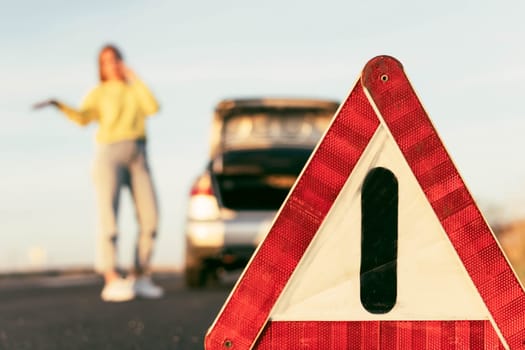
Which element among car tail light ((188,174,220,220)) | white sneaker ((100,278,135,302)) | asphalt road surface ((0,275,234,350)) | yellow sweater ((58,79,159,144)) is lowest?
asphalt road surface ((0,275,234,350))

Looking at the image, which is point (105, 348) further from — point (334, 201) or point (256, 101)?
point (256, 101)

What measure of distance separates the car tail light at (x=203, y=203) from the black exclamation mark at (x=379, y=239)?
22.5 feet

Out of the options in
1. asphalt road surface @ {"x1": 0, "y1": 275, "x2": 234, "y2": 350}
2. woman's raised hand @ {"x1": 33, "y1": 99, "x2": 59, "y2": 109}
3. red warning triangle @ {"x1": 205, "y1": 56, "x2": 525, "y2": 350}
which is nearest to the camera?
red warning triangle @ {"x1": 205, "y1": 56, "x2": 525, "y2": 350}

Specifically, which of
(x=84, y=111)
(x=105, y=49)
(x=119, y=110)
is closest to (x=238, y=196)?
(x=119, y=110)

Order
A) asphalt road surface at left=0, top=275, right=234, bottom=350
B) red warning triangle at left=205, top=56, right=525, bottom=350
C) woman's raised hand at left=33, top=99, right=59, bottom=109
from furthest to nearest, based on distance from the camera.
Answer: woman's raised hand at left=33, top=99, right=59, bottom=109 → asphalt road surface at left=0, top=275, right=234, bottom=350 → red warning triangle at left=205, top=56, right=525, bottom=350

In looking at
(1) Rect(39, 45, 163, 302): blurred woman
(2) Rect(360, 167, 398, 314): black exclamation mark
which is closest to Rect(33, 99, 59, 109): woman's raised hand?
(1) Rect(39, 45, 163, 302): blurred woman

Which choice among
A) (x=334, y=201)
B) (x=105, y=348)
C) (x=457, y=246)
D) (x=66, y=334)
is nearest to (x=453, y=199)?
(x=457, y=246)

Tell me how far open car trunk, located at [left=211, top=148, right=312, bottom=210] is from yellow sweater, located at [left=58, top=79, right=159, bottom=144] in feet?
3.82

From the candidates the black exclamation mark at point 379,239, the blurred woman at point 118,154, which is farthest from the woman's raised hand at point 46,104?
the black exclamation mark at point 379,239

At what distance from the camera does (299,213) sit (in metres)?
2.77

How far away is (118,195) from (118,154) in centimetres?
41

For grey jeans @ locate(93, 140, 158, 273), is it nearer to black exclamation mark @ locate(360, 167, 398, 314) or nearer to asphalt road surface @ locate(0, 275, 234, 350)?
asphalt road surface @ locate(0, 275, 234, 350)

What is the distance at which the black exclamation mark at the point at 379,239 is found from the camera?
283 cm

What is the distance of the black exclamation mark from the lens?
9.28 ft
